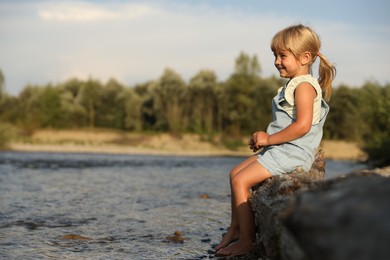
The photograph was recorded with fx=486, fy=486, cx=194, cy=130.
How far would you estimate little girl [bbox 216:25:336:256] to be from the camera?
11.7 feet

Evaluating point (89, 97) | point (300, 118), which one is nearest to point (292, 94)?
point (300, 118)

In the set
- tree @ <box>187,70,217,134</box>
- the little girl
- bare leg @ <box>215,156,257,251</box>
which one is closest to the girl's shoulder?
the little girl

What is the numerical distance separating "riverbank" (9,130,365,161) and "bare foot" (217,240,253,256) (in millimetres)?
39692

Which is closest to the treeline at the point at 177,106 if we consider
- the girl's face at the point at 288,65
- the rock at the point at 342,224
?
the girl's face at the point at 288,65

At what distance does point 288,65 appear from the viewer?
12.4 feet

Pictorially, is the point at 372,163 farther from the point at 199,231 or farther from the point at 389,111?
the point at 199,231

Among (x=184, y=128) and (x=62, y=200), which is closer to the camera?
(x=62, y=200)

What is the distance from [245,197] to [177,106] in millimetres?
46451

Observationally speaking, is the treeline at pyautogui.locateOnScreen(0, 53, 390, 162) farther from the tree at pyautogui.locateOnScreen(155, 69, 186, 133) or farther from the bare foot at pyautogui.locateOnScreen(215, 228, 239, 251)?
the bare foot at pyautogui.locateOnScreen(215, 228, 239, 251)

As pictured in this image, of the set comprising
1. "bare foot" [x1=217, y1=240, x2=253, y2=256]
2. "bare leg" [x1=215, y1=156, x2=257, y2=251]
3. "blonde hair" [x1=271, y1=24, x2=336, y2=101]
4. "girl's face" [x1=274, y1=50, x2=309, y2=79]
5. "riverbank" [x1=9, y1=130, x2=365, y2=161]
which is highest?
"blonde hair" [x1=271, y1=24, x2=336, y2=101]

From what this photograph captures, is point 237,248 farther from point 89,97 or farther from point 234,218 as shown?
point 89,97

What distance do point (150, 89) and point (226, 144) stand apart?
11732 millimetres

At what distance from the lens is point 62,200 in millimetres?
8305

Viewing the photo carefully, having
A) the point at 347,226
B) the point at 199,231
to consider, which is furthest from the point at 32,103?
the point at 347,226
